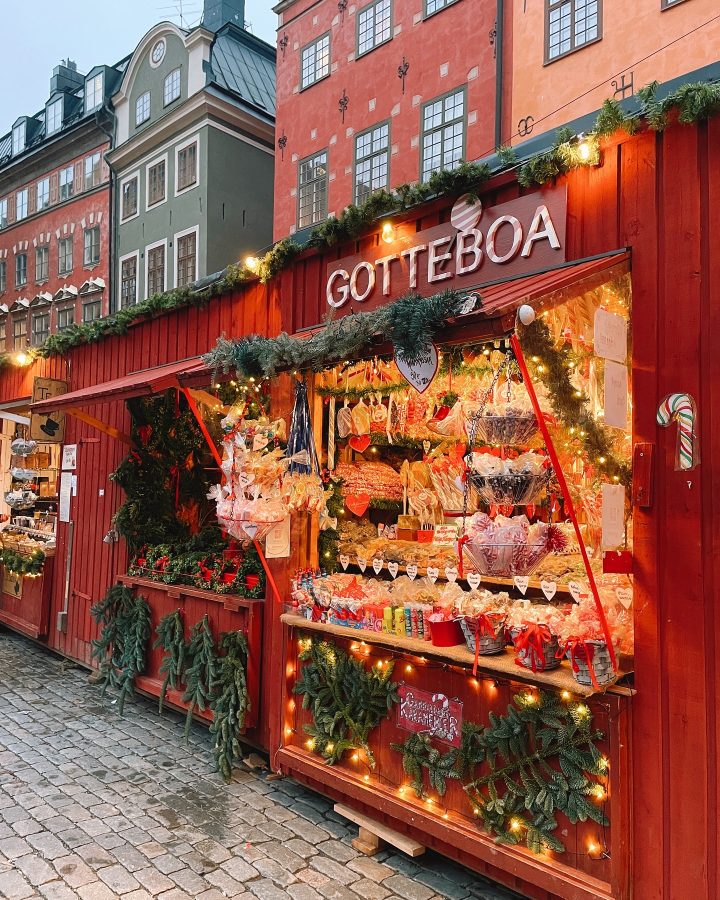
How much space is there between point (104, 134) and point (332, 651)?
72.3 ft

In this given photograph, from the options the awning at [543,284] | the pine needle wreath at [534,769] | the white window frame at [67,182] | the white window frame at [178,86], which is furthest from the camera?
the white window frame at [67,182]

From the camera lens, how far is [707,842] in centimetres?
321

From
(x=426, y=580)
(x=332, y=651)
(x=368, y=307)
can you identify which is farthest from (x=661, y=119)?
(x=332, y=651)

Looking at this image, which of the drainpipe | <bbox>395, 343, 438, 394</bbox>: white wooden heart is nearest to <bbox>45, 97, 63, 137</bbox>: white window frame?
the drainpipe

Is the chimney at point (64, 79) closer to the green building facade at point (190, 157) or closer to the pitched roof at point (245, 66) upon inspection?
the green building facade at point (190, 157)

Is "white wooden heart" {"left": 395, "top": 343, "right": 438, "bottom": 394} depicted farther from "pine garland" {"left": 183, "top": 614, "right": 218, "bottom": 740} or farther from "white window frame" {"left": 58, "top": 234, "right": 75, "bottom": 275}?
"white window frame" {"left": 58, "top": 234, "right": 75, "bottom": 275}

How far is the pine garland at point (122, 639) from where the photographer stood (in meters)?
6.98

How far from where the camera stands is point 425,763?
169 inches

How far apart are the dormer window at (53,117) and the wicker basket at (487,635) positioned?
26.0 metres

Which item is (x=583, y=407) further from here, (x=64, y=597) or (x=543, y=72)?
(x=543, y=72)

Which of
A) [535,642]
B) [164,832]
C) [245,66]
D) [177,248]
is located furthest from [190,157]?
[535,642]

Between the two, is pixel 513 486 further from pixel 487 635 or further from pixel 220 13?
pixel 220 13

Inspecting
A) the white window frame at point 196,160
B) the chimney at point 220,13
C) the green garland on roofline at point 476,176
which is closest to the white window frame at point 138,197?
the white window frame at point 196,160

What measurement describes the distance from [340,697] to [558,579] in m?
1.76
